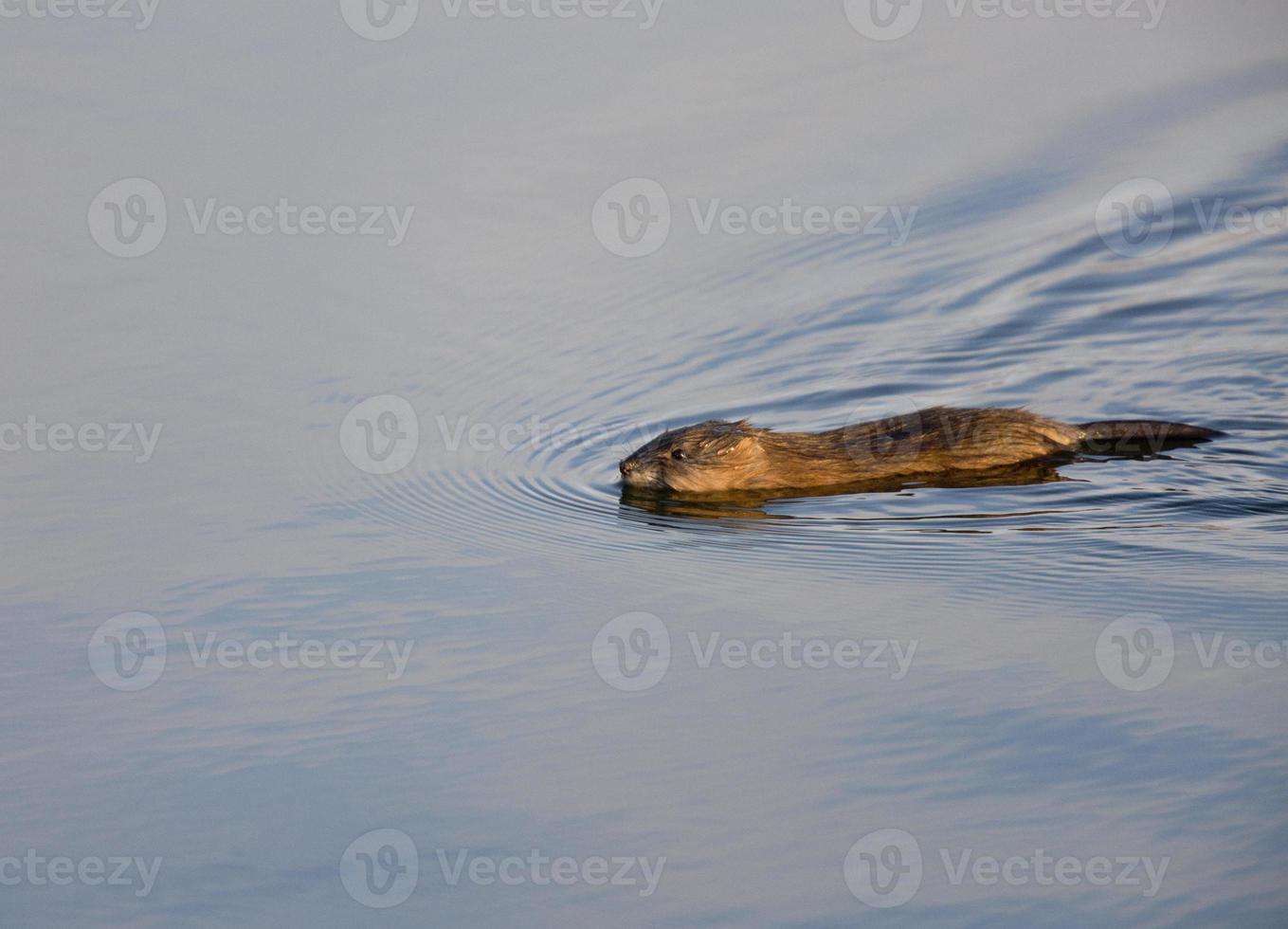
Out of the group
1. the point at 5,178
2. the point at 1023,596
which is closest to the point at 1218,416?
the point at 1023,596

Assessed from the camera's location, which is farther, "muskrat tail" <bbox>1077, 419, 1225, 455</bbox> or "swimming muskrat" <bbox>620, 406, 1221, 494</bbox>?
"muskrat tail" <bbox>1077, 419, 1225, 455</bbox>

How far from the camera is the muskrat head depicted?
31.3ft

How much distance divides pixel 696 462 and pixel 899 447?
50.7 inches

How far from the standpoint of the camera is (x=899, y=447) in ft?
32.0

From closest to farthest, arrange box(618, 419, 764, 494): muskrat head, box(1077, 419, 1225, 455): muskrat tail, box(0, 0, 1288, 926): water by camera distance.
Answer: box(0, 0, 1288, 926): water, box(618, 419, 764, 494): muskrat head, box(1077, 419, 1225, 455): muskrat tail

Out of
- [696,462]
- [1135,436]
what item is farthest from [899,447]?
[1135,436]

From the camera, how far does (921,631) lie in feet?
23.1

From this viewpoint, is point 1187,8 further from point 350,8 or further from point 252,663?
point 252,663

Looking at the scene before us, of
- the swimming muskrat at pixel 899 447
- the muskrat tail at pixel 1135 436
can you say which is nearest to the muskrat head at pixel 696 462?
the swimming muskrat at pixel 899 447

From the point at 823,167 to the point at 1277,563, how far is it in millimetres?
6679

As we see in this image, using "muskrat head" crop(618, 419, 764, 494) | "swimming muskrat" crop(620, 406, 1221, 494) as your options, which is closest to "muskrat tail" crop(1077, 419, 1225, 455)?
"swimming muskrat" crop(620, 406, 1221, 494)

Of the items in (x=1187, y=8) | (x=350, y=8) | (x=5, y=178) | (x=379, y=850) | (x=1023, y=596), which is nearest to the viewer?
(x=379, y=850)

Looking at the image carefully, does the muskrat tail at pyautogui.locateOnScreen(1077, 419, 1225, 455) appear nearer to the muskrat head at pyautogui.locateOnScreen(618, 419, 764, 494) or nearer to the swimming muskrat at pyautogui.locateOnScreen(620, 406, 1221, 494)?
the swimming muskrat at pyautogui.locateOnScreen(620, 406, 1221, 494)

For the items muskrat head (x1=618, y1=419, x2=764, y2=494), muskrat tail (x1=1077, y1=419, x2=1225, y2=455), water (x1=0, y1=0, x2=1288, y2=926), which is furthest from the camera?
muskrat tail (x1=1077, y1=419, x2=1225, y2=455)
